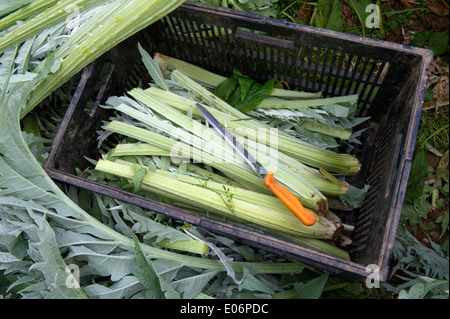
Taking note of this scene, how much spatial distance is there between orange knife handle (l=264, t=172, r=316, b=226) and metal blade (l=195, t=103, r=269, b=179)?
0.27 ft

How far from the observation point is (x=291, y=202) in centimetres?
183

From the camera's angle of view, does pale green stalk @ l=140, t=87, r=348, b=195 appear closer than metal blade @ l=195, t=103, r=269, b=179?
No

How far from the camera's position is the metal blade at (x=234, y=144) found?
6.49 ft

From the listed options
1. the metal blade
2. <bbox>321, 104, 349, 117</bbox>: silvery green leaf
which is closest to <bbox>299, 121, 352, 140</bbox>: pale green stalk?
<bbox>321, 104, 349, 117</bbox>: silvery green leaf

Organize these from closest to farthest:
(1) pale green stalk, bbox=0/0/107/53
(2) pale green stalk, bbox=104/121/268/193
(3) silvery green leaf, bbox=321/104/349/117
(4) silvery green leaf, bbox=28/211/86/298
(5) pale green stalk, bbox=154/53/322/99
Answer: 1. (4) silvery green leaf, bbox=28/211/86/298
2. (1) pale green stalk, bbox=0/0/107/53
3. (2) pale green stalk, bbox=104/121/268/193
4. (3) silvery green leaf, bbox=321/104/349/117
5. (5) pale green stalk, bbox=154/53/322/99

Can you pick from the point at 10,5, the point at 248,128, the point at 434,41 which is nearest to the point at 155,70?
the point at 248,128

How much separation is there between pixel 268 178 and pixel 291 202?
175mm

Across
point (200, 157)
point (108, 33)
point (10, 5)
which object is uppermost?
point (10, 5)

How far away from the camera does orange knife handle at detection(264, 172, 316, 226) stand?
1770 millimetres

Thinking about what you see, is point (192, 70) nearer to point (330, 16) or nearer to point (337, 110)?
point (337, 110)

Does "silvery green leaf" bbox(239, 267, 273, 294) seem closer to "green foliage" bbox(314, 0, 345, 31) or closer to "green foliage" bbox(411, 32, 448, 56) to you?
"green foliage" bbox(314, 0, 345, 31)

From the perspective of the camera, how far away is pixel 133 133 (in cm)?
214

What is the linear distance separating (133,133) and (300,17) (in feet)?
5.69
